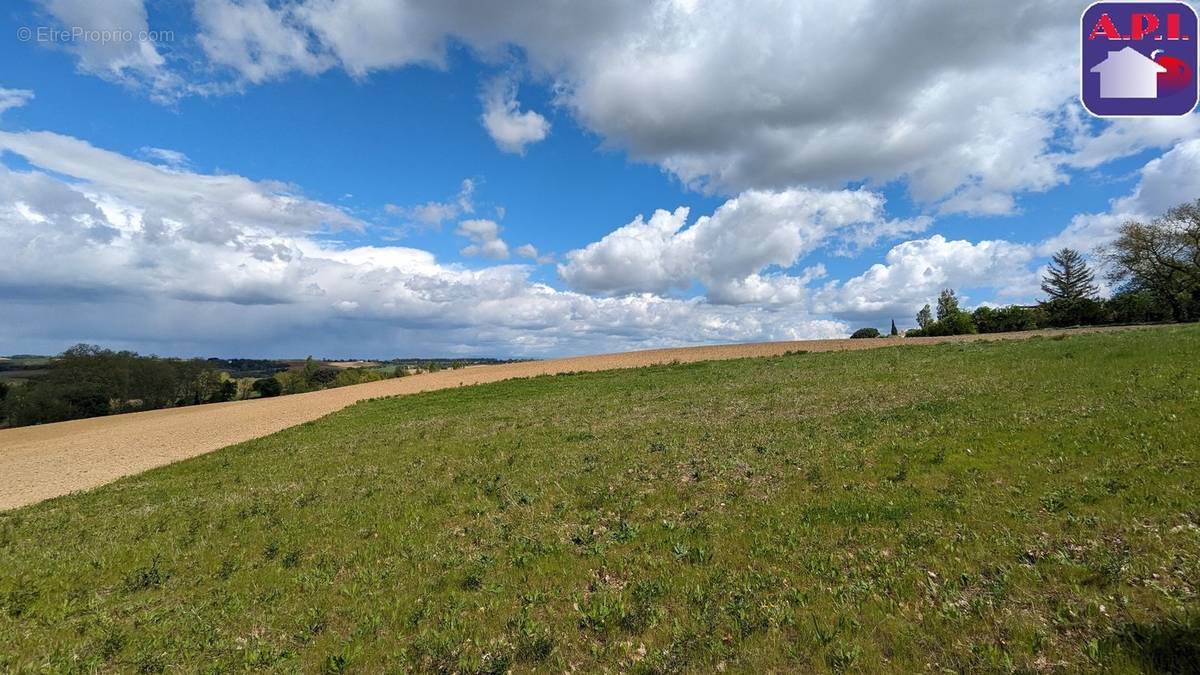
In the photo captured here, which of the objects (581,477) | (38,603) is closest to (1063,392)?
(581,477)

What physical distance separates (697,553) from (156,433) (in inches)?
2203

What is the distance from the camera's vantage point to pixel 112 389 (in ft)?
288

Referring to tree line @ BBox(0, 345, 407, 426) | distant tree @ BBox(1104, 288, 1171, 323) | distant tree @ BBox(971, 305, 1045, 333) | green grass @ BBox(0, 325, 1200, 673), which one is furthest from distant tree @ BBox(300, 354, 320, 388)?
distant tree @ BBox(1104, 288, 1171, 323)

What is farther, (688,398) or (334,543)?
(688,398)

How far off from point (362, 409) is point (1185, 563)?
50200 millimetres

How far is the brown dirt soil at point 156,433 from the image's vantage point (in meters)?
31.0

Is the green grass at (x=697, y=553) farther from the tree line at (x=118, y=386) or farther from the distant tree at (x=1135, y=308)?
the tree line at (x=118, y=386)

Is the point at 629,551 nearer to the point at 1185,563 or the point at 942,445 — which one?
the point at 1185,563

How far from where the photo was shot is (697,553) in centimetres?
980

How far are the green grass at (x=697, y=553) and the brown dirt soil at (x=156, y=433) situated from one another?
1229cm

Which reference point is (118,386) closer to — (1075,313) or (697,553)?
(697,553)

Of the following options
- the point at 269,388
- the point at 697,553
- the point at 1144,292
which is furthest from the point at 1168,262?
the point at 269,388

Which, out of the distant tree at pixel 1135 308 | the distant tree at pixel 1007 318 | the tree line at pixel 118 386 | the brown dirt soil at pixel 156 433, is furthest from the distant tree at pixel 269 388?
the distant tree at pixel 1135 308

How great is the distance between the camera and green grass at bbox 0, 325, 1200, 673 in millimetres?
6754
